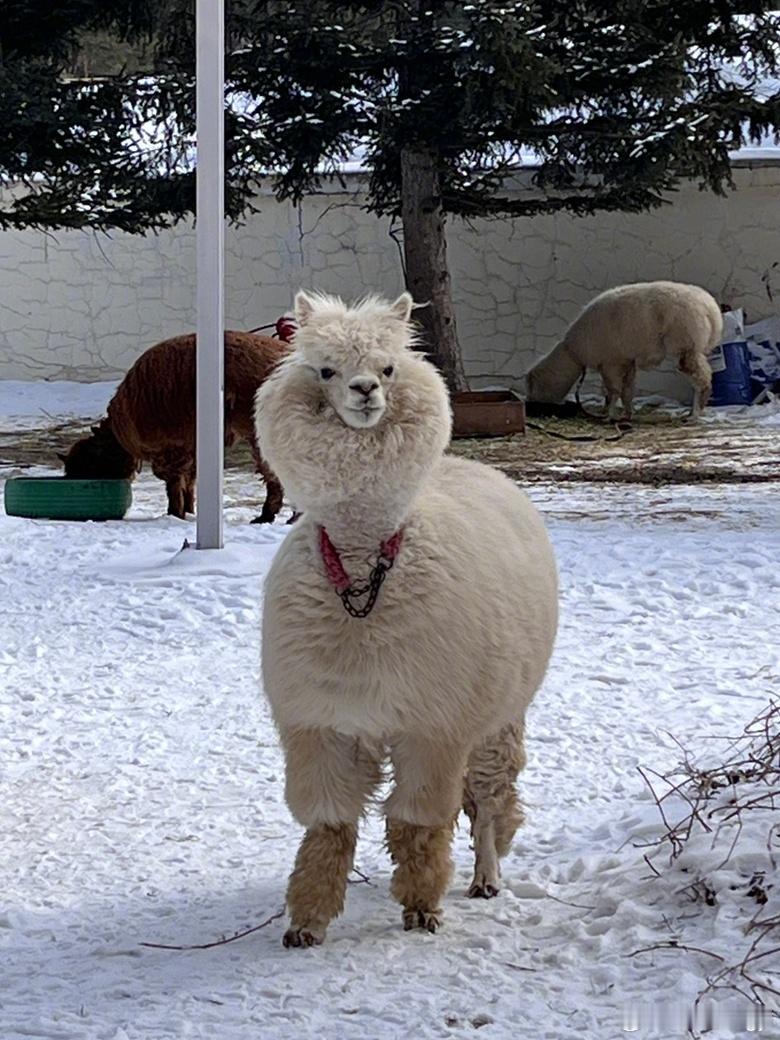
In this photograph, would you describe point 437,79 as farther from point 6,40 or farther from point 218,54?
point 218,54

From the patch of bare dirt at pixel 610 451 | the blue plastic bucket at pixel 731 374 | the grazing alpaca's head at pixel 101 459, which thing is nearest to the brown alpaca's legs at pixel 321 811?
the grazing alpaca's head at pixel 101 459

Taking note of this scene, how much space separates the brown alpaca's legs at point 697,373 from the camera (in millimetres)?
14352

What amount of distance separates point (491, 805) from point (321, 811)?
20.5 inches

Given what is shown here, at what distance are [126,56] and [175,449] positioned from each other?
996 centimetres

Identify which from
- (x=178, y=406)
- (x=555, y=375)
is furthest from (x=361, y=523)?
(x=555, y=375)

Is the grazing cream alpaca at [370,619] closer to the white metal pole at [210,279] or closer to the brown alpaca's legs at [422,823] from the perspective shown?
the brown alpaca's legs at [422,823]

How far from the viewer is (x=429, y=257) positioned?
45.0ft

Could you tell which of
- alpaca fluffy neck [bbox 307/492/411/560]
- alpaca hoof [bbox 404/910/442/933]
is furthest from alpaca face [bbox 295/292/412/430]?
alpaca hoof [bbox 404/910/442/933]

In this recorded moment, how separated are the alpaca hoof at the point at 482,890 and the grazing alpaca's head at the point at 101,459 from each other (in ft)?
19.6

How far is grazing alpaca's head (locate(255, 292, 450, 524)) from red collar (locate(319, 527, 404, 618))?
2.5 inches

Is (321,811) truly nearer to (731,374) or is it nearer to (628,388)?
(628,388)

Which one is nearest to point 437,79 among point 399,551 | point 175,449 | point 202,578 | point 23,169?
point 23,169

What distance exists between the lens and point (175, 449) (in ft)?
29.2

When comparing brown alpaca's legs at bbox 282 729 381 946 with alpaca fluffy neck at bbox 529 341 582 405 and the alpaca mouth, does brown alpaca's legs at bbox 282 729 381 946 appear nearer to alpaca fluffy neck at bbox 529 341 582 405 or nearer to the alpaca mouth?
the alpaca mouth
